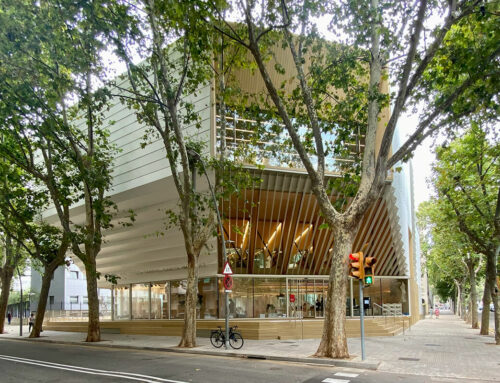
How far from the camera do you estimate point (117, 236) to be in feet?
96.2

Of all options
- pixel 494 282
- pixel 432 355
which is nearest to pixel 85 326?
pixel 432 355

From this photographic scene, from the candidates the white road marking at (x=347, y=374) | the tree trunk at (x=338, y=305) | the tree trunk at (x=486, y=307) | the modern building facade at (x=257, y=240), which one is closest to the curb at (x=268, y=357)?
the tree trunk at (x=338, y=305)

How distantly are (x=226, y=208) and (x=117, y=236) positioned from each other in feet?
32.1

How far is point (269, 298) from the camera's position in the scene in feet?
82.3

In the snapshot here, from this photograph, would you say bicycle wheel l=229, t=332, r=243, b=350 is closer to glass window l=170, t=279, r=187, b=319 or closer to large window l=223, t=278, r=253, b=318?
large window l=223, t=278, r=253, b=318

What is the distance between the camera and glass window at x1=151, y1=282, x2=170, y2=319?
27281 millimetres

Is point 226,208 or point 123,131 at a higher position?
point 123,131

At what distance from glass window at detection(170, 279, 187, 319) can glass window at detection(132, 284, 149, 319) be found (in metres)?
2.84

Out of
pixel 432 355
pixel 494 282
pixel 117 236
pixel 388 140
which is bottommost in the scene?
pixel 432 355

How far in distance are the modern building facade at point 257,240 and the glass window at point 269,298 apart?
58mm

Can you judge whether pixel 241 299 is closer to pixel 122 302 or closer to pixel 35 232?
pixel 122 302

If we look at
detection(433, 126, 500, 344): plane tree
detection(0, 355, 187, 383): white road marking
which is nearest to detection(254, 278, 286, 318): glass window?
detection(433, 126, 500, 344): plane tree

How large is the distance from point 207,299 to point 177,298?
10.2 feet

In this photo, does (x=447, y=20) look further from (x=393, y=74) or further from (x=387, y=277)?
(x=387, y=277)
